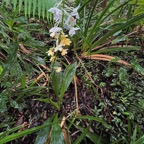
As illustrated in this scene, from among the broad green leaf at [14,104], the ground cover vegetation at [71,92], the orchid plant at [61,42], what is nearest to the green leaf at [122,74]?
the ground cover vegetation at [71,92]

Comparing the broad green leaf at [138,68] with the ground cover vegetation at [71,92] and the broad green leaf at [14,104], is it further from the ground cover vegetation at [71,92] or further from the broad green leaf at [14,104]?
the broad green leaf at [14,104]

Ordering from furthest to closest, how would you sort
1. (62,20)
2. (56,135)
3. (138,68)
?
(138,68)
(56,135)
(62,20)

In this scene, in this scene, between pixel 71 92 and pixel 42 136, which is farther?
pixel 71 92

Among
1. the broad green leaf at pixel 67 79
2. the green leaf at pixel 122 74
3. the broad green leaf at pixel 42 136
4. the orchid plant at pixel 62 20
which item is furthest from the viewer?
the green leaf at pixel 122 74

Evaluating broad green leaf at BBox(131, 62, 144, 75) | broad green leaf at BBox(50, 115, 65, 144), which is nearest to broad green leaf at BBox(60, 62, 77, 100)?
broad green leaf at BBox(50, 115, 65, 144)

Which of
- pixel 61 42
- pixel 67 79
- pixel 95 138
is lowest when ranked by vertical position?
pixel 95 138

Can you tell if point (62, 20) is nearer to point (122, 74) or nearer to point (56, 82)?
point (56, 82)

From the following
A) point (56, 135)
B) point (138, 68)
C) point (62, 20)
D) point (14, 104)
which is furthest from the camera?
point (138, 68)

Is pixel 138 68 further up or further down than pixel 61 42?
further down

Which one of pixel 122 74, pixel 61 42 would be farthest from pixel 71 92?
pixel 61 42

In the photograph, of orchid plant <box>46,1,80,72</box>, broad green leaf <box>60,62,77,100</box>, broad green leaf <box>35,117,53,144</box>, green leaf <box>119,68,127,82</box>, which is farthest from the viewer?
green leaf <box>119,68,127,82</box>

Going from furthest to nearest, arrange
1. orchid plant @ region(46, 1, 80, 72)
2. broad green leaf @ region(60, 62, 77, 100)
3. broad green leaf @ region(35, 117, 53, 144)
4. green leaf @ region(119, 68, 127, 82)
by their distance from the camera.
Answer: green leaf @ region(119, 68, 127, 82)
broad green leaf @ region(60, 62, 77, 100)
broad green leaf @ region(35, 117, 53, 144)
orchid plant @ region(46, 1, 80, 72)

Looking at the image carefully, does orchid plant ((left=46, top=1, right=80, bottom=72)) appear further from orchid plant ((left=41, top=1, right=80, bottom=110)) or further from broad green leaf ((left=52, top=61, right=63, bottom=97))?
broad green leaf ((left=52, top=61, right=63, bottom=97))

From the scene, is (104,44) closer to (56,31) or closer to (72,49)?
(72,49)
